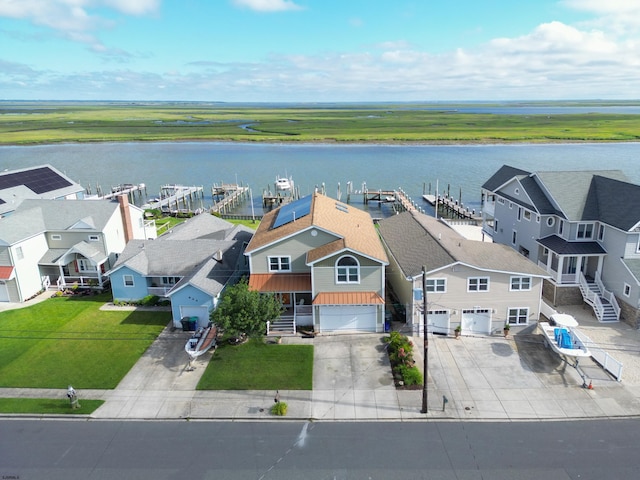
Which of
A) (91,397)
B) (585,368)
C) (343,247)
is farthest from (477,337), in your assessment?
(91,397)

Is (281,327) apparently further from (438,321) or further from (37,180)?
(37,180)

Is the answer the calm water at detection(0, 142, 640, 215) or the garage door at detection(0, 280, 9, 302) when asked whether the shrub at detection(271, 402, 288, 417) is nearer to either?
the garage door at detection(0, 280, 9, 302)

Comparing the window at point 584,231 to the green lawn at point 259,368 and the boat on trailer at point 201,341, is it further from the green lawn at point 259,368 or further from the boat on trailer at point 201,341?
the boat on trailer at point 201,341

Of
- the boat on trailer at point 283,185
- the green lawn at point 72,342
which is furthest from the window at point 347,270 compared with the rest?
the boat on trailer at point 283,185

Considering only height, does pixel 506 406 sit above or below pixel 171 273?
below

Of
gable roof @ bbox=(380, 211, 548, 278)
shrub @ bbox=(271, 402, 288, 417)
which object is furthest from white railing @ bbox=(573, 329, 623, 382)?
shrub @ bbox=(271, 402, 288, 417)
